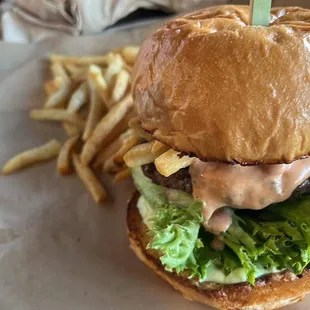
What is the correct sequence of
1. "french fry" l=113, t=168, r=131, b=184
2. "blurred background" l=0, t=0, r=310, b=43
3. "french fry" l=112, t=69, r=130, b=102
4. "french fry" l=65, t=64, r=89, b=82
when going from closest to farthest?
"french fry" l=113, t=168, r=131, b=184 < "french fry" l=112, t=69, r=130, b=102 < "french fry" l=65, t=64, r=89, b=82 < "blurred background" l=0, t=0, r=310, b=43

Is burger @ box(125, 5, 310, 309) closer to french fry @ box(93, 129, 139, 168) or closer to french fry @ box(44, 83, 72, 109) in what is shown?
french fry @ box(93, 129, 139, 168)

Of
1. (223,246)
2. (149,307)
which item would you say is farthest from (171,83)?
(149,307)

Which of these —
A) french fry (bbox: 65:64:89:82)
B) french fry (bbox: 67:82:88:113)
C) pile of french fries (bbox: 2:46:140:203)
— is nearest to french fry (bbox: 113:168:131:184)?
pile of french fries (bbox: 2:46:140:203)

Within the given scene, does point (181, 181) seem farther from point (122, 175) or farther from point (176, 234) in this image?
point (122, 175)

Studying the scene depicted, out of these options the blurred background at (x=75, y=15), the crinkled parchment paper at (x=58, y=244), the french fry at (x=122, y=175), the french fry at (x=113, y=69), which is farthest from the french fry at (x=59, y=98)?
the blurred background at (x=75, y=15)

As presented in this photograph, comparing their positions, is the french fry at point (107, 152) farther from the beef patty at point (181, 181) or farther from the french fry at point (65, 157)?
the beef patty at point (181, 181)

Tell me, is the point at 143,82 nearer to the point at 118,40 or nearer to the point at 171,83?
the point at 171,83

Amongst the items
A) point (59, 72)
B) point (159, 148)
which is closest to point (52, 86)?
point (59, 72)
